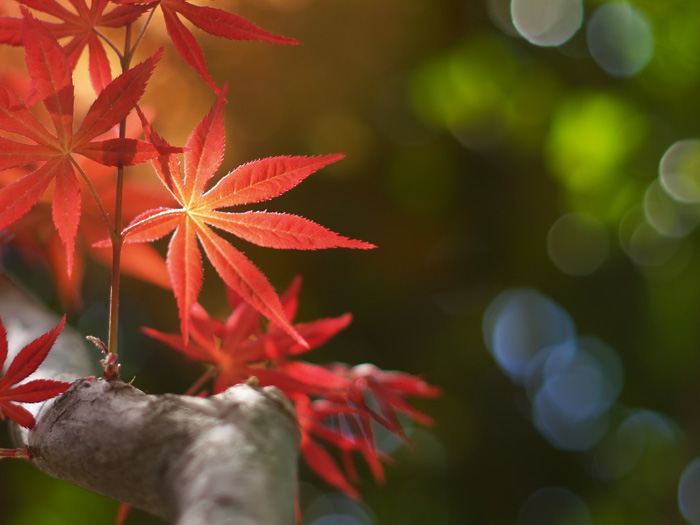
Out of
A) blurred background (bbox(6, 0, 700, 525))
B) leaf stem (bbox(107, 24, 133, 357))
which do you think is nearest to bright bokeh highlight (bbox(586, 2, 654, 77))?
blurred background (bbox(6, 0, 700, 525))

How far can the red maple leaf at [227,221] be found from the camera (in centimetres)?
26

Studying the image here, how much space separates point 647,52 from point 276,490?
4.73ft

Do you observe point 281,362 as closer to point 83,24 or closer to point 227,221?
point 227,221

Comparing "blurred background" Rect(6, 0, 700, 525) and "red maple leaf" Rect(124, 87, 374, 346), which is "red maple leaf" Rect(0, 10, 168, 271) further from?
"blurred background" Rect(6, 0, 700, 525)

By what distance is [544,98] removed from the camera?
131 cm

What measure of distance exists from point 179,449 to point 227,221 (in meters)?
0.11

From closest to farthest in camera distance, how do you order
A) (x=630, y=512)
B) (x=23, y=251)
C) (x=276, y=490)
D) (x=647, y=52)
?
(x=276, y=490) → (x=23, y=251) → (x=630, y=512) → (x=647, y=52)

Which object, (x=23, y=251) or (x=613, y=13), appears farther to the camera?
(x=613, y=13)

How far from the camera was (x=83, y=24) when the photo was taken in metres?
0.31

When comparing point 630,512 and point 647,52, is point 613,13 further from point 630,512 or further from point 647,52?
point 630,512

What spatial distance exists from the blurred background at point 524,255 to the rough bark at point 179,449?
2.98 feet

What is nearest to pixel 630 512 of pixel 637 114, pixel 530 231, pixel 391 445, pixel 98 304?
pixel 391 445

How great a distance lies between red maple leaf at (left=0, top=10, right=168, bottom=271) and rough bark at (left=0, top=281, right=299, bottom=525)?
0.07 metres

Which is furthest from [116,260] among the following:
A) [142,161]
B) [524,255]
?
[524,255]
